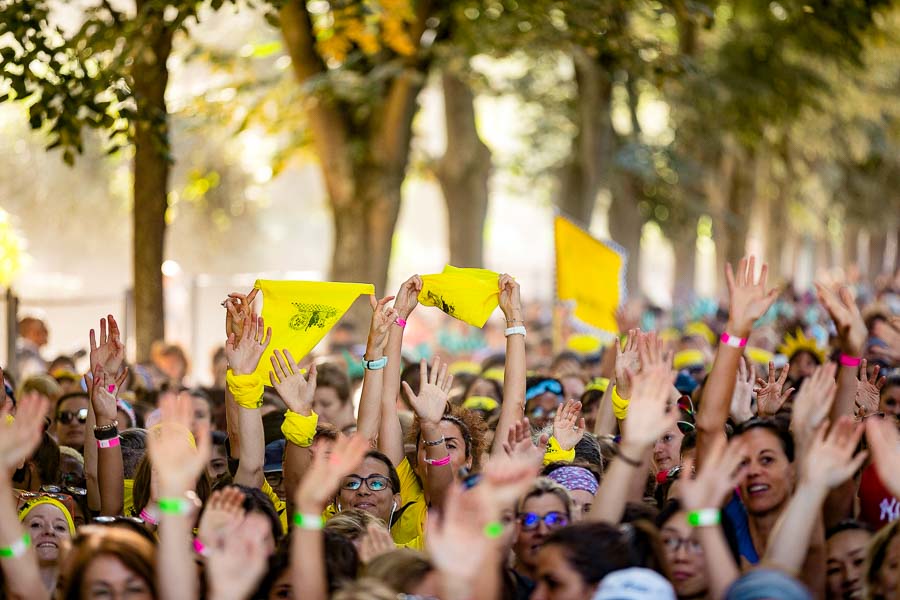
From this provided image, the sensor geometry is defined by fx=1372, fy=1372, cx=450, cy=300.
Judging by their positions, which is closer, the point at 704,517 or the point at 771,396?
the point at 704,517

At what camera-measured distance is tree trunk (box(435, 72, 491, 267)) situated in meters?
19.0

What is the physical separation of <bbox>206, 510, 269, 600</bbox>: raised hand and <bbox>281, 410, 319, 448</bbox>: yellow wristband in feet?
5.23

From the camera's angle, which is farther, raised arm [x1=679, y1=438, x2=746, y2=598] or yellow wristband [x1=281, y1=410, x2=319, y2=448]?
yellow wristband [x1=281, y1=410, x2=319, y2=448]

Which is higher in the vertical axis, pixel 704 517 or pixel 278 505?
pixel 704 517

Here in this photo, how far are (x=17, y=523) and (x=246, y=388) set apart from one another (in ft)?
5.30

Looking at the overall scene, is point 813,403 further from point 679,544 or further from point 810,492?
point 679,544

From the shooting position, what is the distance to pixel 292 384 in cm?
638

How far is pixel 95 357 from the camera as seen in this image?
673cm

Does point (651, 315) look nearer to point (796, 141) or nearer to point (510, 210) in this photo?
point (796, 141)

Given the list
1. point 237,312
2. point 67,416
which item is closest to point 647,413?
point 237,312

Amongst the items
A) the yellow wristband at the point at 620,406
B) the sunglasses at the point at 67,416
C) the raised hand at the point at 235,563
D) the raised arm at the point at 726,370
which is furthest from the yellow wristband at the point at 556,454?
the sunglasses at the point at 67,416

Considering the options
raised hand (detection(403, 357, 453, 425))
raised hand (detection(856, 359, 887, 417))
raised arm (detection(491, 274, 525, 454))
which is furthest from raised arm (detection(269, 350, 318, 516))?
raised hand (detection(856, 359, 887, 417))

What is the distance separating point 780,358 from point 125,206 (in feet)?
103

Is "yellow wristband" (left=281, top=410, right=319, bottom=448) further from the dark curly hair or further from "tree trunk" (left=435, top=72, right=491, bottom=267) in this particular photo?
"tree trunk" (left=435, top=72, right=491, bottom=267)
